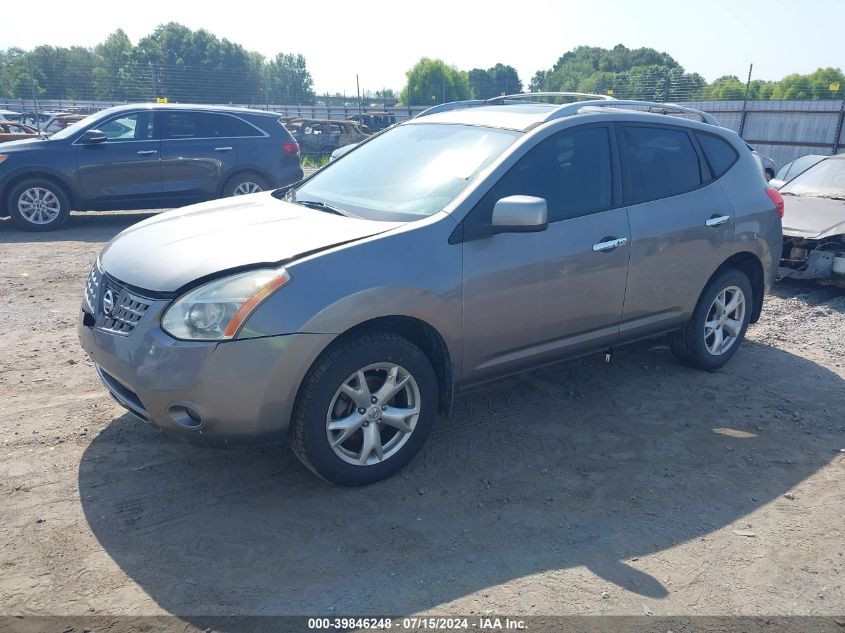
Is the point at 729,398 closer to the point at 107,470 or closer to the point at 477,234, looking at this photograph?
the point at 477,234

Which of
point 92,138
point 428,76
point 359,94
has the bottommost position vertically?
point 92,138

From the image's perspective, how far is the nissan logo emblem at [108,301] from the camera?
11.5 ft

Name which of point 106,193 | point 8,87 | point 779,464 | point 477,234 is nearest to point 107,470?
point 477,234

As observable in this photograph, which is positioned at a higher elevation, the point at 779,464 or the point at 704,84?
the point at 704,84

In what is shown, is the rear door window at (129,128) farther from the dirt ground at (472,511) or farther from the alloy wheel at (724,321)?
the alloy wheel at (724,321)

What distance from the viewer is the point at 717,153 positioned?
525 centimetres

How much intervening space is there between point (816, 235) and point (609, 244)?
422 cm

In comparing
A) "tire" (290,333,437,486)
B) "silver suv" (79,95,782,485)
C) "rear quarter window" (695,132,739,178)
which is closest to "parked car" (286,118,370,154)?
"rear quarter window" (695,132,739,178)

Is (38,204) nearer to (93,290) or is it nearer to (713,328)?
(93,290)

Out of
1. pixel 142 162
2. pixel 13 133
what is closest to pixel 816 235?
pixel 142 162

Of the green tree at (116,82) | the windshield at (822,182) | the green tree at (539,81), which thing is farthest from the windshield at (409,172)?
the green tree at (539,81)

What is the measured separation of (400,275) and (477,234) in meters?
0.53

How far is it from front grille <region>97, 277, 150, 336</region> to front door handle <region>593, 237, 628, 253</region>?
100 inches

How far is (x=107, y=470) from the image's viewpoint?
12.3 ft
